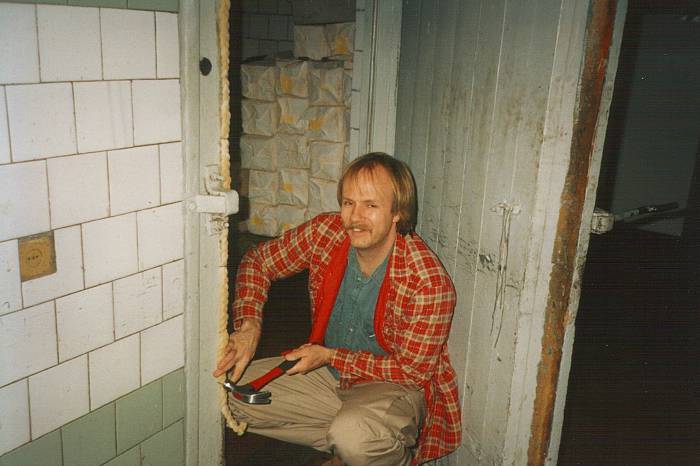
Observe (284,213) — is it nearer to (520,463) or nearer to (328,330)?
(328,330)

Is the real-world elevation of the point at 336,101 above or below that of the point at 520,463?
above

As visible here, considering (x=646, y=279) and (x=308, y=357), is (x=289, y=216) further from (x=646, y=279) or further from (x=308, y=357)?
(x=646, y=279)

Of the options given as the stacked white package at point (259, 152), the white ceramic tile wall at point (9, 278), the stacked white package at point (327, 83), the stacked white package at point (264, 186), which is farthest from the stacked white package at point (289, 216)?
the white ceramic tile wall at point (9, 278)

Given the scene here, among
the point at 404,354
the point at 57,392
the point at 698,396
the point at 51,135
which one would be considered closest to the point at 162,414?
the point at 57,392

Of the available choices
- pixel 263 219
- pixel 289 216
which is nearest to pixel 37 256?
pixel 289 216

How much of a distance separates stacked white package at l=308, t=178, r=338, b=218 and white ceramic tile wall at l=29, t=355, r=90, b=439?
2.84m

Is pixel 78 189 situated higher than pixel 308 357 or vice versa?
pixel 78 189

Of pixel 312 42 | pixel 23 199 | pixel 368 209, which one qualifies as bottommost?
pixel 368 209

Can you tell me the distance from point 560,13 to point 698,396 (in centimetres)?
297

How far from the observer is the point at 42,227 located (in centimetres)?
155

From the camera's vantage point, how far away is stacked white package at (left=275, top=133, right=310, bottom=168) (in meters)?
4.58

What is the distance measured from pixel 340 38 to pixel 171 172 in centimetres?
287

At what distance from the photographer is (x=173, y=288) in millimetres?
1945

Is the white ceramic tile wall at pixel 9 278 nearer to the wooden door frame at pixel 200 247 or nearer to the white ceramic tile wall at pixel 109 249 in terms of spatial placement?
the white ceramic tile wall at pixel 109 249
